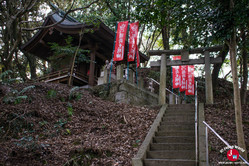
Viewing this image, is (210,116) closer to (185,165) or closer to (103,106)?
(185,165)

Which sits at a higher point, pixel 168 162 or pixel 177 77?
pixel 177 77

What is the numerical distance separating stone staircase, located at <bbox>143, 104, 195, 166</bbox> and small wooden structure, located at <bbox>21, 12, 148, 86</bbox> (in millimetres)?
7402

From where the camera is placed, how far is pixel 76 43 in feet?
56.1

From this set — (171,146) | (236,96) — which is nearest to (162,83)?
(171,146)

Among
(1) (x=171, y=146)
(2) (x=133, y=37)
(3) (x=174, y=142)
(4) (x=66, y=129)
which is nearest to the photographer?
(1) (x=171, y=146)

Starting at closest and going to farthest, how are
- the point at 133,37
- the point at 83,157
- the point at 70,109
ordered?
the point at 83,157 → the point at 70,109 → the point at 133,37

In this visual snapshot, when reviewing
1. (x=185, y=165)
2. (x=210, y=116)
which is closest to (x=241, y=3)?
(x=210, y=116)

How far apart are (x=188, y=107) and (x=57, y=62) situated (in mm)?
10626

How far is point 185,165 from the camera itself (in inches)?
216

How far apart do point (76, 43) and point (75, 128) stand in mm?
10316

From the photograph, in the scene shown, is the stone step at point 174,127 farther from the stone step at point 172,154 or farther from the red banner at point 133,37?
the red banner at point 133,37

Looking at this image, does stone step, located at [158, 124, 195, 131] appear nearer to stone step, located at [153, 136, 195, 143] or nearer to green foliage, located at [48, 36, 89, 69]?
stone step, located at [153, 136, 195, 143]

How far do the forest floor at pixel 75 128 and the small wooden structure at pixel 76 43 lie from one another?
461 centimetres

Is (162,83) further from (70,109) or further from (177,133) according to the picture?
(70,109)
